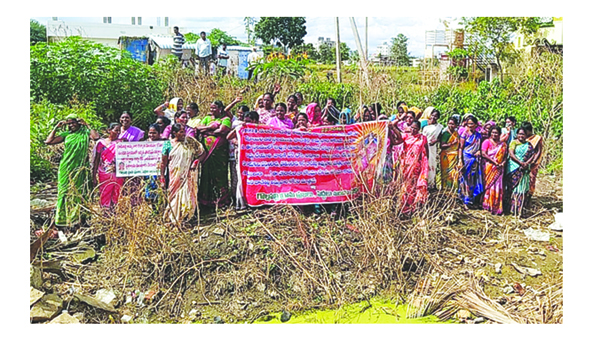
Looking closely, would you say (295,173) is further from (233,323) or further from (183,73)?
(183,73)

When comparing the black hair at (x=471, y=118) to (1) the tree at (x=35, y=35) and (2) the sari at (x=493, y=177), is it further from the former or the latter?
(1) the tree at (x=35, y=35)

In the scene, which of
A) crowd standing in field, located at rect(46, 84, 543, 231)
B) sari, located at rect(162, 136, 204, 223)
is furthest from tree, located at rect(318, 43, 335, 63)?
sari, located at rect(162, 136, 204, 223)

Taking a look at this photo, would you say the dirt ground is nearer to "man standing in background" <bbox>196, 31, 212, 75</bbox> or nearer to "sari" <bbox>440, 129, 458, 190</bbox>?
"sari" <bbox>440, 129, 458, 190</bbox>

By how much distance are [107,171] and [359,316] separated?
117 inches

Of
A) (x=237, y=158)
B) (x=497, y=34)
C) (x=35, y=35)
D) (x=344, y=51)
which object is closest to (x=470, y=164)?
(x=237, y=158)

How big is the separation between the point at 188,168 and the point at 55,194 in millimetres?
2047

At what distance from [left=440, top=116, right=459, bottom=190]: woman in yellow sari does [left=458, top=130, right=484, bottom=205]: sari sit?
0.30 feet

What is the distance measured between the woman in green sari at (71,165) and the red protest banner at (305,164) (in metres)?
1.61

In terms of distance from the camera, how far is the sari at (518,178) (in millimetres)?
6793

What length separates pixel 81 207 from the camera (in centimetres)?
610

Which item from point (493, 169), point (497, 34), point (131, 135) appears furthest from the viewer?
point (497, 34)

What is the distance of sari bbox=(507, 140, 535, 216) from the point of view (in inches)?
267

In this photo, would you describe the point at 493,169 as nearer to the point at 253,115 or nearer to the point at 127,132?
the point at 253,115

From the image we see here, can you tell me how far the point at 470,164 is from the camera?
7.05 metres
